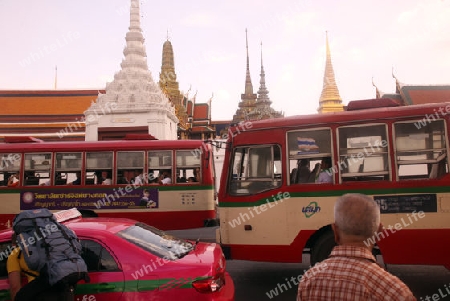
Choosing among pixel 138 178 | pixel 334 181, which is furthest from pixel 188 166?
pixel 334 181

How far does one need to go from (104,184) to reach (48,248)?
7774mm

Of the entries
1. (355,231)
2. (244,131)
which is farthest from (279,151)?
(355,231)

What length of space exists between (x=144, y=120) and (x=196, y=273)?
85.4ft

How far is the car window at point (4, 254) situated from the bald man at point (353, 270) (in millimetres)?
3367

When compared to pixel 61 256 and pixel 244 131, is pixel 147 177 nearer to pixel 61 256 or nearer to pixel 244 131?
pixel 244 131

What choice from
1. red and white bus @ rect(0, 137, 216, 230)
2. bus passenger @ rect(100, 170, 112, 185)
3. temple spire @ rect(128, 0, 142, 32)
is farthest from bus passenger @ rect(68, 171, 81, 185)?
temple spire @ rect(128, 0, 142, 32)

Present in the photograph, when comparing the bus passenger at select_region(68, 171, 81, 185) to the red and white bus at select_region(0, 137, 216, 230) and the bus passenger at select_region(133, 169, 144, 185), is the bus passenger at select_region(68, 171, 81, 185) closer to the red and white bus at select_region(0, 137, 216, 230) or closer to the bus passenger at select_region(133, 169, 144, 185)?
the red and white bus at select_region(0, 137, 216, 230)

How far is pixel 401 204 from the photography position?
6.27 meters

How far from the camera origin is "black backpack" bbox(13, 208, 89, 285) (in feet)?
11.8

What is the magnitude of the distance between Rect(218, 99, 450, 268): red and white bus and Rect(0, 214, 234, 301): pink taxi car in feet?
7.62

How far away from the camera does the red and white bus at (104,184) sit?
1123 centimetres

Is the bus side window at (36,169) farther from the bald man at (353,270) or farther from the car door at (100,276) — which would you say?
the bald man at (353,270)

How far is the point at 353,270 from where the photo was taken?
6.73 feet

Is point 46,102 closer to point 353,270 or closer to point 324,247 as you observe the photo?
point 324,247
